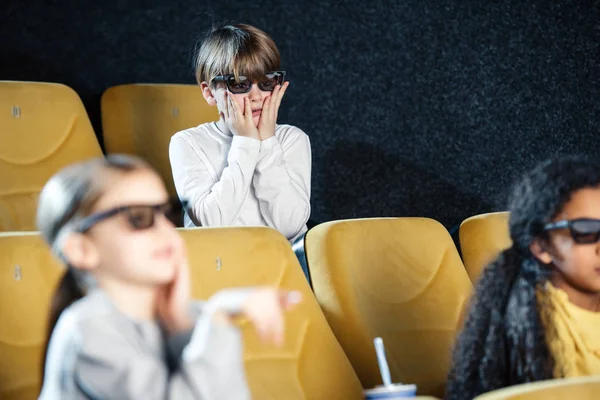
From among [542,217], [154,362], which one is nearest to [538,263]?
[542,217]

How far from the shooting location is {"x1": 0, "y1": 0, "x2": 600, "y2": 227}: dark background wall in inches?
72.4

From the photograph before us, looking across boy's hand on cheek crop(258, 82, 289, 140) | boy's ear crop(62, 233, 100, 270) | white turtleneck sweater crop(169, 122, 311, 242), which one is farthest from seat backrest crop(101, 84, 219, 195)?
boy's ear crop(62, 233, 100, 270)

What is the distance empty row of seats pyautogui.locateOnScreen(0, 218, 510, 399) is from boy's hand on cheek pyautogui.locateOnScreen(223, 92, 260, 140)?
0.87 ft

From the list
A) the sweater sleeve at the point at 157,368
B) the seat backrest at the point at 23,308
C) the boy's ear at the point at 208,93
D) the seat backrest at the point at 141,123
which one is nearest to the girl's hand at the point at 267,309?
the sweater sleeve at the point at 157,368

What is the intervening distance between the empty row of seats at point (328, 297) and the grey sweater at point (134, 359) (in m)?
0.30

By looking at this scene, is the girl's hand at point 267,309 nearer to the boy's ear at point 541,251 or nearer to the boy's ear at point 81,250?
the boy's ear at point 81,250

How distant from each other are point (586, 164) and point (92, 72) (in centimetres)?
109

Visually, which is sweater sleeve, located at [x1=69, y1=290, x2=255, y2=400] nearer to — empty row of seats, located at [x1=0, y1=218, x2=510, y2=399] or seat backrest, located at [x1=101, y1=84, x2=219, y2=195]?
empty row of seats, located at [x1=0, y1=218, x2=510, y2=399]

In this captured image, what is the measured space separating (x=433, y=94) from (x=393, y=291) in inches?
31.2

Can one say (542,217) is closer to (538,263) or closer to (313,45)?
(538,263)

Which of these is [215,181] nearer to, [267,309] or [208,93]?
[208,93]

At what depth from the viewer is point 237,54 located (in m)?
1.29

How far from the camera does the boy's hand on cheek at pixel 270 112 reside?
4.29 feet

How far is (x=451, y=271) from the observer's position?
1202 mm
